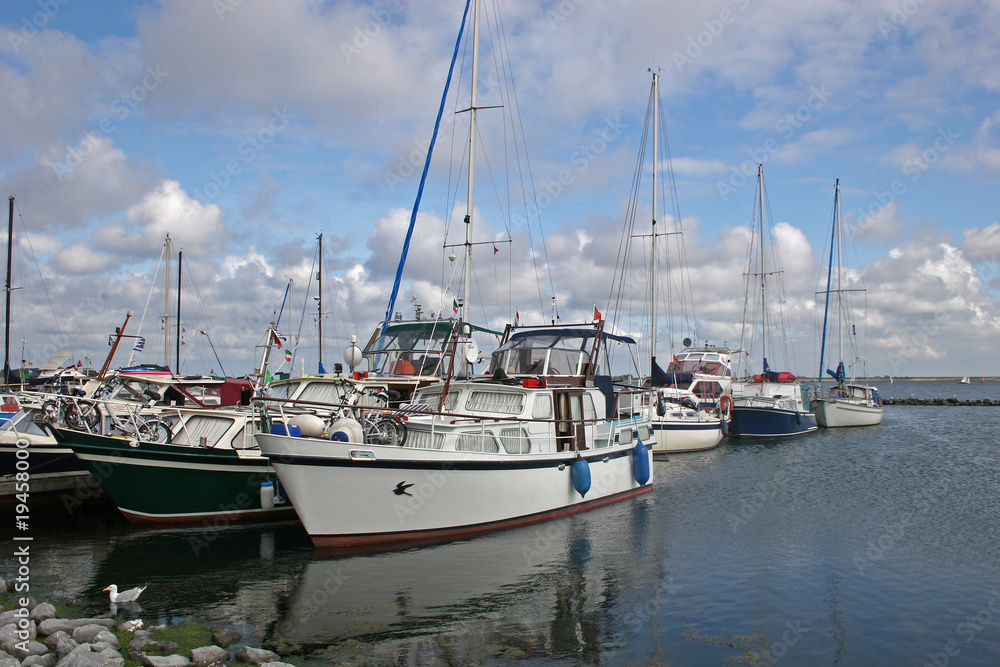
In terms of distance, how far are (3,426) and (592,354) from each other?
664 inches

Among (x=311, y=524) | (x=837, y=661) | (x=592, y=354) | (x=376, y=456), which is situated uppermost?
(x=592, y=354)

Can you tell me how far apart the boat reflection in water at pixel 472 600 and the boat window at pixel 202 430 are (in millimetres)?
4647

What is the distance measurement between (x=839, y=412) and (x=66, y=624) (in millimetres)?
45863

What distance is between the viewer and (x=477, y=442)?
46.8 feet

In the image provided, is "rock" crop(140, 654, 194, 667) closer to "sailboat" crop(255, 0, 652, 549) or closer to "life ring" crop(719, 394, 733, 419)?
"sailboat" crop(255, 0, 652, 549)

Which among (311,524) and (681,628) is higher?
(311,524)

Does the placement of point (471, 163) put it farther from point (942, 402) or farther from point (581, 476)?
point (942, 402)

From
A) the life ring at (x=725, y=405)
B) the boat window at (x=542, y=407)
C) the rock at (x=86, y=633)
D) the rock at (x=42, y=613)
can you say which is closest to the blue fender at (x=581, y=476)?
the boat window at (x=542, y=407)

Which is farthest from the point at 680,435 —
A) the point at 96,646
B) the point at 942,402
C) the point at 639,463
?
the point at 942,402

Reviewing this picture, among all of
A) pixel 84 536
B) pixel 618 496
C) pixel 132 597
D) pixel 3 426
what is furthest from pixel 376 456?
pixel 3 426

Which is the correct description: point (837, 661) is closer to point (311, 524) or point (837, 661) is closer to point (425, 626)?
point (425, 626)

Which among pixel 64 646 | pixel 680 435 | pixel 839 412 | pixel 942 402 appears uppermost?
pixel 839 412

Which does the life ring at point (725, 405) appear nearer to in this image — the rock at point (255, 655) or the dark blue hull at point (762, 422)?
the dark blue hull at point (762, 422)

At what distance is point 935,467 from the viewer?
26.1 metres
